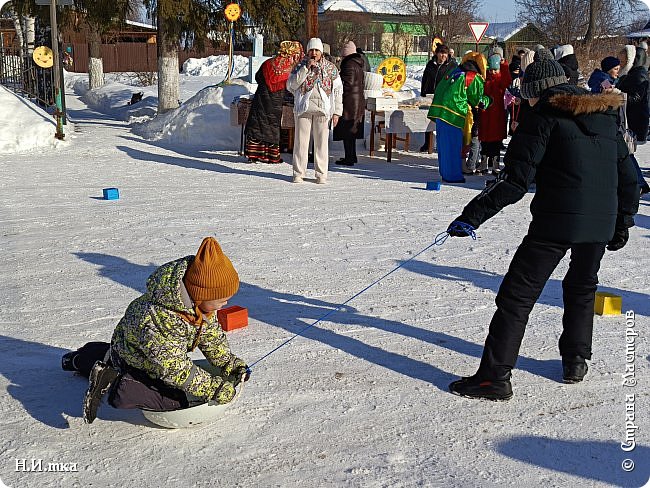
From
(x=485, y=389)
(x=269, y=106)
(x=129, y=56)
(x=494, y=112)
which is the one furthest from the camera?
(x=129, y=56)

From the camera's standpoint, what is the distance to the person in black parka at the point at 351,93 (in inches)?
463

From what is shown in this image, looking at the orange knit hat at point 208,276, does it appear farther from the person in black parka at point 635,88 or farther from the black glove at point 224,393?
the person in black parka at point 635,88

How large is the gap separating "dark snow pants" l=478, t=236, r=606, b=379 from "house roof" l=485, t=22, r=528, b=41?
4904cm

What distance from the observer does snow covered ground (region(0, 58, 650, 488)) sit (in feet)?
11.3

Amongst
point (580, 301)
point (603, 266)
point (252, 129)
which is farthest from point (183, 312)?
point (252, 129)

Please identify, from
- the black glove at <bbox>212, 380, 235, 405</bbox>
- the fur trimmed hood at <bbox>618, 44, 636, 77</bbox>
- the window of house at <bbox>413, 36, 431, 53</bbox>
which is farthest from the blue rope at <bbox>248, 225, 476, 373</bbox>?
the window of house at <bbox>413, 36, 431, 53</bbox>

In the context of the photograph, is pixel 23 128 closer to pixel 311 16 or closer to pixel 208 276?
pixel 311 16

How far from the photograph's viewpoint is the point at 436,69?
14.0m

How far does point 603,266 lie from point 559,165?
118 inches

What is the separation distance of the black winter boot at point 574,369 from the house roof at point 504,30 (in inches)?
1931

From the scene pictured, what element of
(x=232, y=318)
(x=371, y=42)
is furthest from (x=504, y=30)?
(x=232, y=318)

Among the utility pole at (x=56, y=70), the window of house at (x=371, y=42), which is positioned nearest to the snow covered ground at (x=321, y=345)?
the utility pole at (x=56, y=70)

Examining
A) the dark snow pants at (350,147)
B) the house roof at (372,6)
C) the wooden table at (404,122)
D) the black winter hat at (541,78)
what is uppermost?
the house roof at (372,6)

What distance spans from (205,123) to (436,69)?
4.12m
